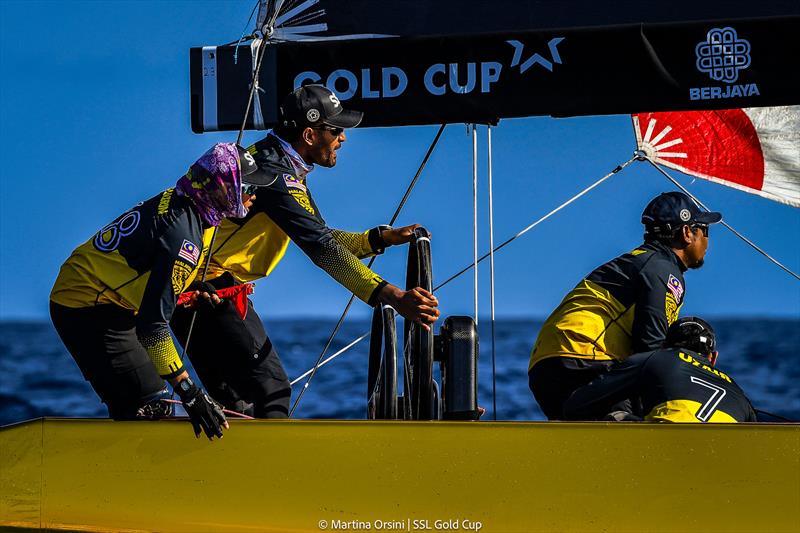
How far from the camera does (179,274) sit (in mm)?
4516

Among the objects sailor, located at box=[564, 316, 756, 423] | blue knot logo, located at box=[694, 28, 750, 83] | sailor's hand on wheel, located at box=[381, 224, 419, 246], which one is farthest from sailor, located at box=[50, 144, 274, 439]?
blue knot logo, located at box=[694, 28, 750, 83]

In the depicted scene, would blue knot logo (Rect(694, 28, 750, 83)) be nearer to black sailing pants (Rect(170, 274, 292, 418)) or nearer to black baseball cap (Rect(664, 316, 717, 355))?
black baseball cap (Rect(664, 316, 717, 355))

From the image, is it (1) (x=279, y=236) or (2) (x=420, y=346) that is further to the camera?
(1) (x=279, y=236)

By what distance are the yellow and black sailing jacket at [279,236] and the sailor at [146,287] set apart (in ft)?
0.63

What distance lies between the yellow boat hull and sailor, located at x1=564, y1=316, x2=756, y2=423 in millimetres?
299

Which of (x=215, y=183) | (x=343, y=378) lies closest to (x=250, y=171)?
(x=215, y=183)

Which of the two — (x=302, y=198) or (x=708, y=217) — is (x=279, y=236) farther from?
(x=708, y=217)

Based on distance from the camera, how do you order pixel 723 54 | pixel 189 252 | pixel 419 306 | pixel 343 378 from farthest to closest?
pixel 343 378, pixel 723 54, pixel 419 306, pixel 189 252

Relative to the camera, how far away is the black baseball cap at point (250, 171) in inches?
185

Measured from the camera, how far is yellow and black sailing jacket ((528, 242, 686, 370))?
529cm

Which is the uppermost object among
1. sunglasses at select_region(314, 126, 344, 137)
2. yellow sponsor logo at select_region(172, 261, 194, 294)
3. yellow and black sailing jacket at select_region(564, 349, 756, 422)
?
sunglasses at select_region(314, 126, 344, 137)

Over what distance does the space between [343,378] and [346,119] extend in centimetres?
2225

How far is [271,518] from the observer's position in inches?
176

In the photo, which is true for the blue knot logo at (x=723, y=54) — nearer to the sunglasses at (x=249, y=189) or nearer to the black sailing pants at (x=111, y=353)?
the sunglasses at (x=249, y=189)
